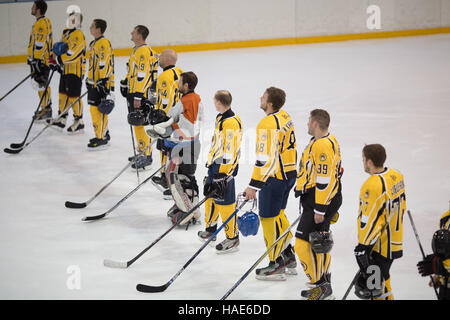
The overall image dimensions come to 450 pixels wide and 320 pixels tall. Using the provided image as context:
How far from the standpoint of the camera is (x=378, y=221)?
431cm

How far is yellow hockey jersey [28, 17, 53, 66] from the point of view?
1021 cm

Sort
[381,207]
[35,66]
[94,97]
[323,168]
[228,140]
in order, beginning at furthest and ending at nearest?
[35,66], [94,97], [228,140], [323,168], [381,207]

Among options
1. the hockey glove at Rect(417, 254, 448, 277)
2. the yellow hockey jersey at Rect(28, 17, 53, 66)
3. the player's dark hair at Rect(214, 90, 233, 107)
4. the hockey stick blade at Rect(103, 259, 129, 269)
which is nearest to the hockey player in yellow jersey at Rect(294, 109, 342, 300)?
the hockey glove at Rect(417, 254, 448, 277)

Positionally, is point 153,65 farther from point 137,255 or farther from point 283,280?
point 283,280

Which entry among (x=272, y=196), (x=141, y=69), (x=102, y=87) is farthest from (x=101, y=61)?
(x=272, y=196)

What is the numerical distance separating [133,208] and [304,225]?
2.90 metres

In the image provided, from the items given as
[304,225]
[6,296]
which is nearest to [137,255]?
[6,296]

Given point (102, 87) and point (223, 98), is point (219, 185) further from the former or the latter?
point (102, 87)

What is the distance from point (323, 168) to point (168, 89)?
260cm

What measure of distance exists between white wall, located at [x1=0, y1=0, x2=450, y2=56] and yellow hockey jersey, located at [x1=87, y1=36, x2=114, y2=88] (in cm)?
712

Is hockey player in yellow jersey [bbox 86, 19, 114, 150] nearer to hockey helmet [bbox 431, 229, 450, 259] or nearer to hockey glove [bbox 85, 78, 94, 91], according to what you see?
hockey glove [bbox 85, 78, 94, 91]

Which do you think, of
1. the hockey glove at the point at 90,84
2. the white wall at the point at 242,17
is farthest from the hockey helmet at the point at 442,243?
the white wall at the point at 242,17

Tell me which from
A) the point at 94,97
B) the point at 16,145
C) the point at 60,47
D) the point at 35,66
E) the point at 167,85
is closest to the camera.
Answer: the point at 167,85

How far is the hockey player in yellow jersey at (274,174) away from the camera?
526cm
